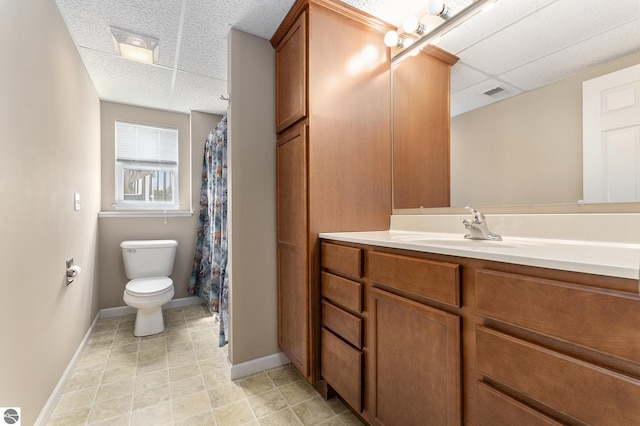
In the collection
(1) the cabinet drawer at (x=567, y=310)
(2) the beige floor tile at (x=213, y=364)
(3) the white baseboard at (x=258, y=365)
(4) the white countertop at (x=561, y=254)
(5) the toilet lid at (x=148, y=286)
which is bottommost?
(2) the beige floor tile at (x=213, y=364)

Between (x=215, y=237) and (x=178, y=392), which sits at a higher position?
(x=215, y=237)

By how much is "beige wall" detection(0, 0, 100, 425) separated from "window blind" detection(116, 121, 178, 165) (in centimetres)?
90

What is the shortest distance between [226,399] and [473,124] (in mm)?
1979

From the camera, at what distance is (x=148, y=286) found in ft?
7.57

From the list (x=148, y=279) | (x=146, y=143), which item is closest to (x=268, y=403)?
(x=148, y=279)

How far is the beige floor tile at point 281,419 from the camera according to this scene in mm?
1331

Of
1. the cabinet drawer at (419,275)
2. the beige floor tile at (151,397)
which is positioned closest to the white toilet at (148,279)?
the beige floor tile at (151,397)

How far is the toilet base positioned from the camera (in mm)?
2268

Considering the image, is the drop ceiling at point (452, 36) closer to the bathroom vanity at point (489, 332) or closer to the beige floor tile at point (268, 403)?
the bathroom vanity at point (489, 332)

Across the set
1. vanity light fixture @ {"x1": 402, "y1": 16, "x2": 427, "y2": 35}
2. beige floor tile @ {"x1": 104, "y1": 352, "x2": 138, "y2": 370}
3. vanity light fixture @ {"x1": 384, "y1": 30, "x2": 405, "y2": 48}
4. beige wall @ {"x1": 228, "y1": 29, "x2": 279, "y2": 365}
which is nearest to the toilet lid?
beige floor tile @ {"x1": 104, "y1": 352, "x2": 138, "y2": 370}

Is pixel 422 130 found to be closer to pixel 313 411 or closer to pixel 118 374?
pixel 313 411

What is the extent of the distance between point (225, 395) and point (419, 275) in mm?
1341

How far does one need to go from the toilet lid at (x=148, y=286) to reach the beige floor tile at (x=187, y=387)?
835mm

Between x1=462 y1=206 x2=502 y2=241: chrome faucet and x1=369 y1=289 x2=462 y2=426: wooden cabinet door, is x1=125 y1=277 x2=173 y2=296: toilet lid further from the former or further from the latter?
x1=462 y1=206 x2=502 y2=241: chrome faucet
